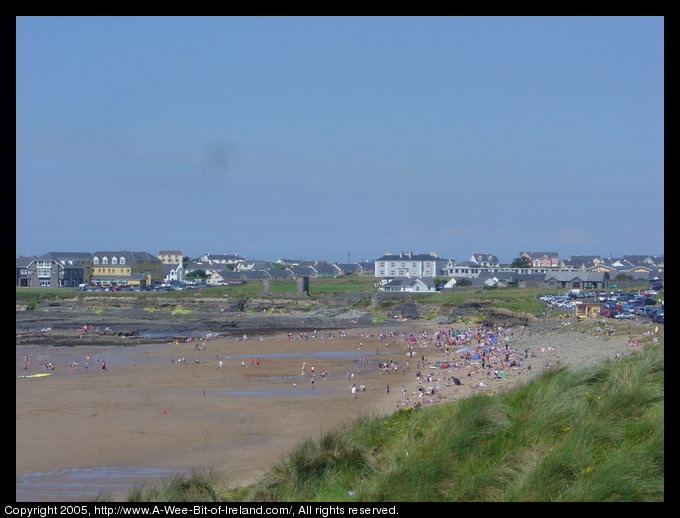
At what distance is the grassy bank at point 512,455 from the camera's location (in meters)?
6.59

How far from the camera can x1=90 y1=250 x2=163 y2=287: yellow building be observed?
85375mm

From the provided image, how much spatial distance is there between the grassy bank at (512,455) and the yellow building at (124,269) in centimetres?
7878

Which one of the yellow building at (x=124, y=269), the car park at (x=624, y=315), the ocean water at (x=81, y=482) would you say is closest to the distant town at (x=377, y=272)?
the yellow building at (x=124, y=269)

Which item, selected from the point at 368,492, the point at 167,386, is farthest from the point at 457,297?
the point at 368,492

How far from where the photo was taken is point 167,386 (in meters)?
21.0

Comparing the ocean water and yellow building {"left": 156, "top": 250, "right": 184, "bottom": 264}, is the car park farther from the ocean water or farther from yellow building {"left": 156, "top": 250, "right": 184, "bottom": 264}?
yellow building {"left": 156, "top": 250, "right": 184, "bottom": 264}

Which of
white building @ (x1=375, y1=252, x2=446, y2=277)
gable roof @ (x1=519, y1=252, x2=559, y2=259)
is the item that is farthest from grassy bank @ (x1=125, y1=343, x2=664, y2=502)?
gable roof @ (x1=519, y1=252, x2=559, y2=259)

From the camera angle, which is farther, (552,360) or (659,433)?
(552,360)

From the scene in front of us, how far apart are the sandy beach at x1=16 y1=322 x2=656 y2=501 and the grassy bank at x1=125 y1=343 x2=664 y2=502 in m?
2.36

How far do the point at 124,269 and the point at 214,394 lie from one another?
72467 millimetres
